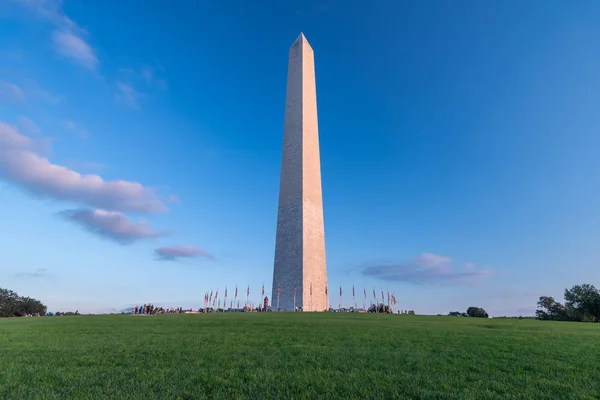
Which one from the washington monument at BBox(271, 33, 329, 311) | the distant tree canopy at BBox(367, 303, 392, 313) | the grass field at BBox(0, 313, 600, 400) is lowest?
the grass field at BBox(0, 313, 600, 400)

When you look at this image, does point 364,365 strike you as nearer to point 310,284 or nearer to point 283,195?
point 310,284

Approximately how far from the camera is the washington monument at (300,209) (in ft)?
125

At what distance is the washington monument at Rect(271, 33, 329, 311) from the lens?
38.1 meters

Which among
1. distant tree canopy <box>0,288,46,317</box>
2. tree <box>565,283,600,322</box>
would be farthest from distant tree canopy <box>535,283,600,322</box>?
distant tree canopy <box>0,288,46,317</box>

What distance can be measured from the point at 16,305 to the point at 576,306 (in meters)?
76.2

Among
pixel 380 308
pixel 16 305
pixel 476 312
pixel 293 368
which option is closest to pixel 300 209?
pixel 380 308

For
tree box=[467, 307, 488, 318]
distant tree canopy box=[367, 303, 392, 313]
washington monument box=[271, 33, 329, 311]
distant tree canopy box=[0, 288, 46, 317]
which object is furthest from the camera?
tree box=[467, 307, 488, 318]

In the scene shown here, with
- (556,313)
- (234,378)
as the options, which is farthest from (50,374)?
(556,313)

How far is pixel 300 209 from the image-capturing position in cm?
3934

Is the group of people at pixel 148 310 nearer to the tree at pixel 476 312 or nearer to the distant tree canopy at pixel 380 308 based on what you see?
the distant tree canopy at pixel 380 308

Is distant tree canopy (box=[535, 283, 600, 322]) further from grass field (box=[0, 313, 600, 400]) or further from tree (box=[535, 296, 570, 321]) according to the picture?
grass field (box=[0, 313, 600, 400])

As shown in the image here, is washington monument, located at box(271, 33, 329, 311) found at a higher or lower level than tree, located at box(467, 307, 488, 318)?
higher

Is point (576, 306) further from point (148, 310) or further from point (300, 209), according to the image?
point (148, 310)

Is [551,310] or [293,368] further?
[551,310]
